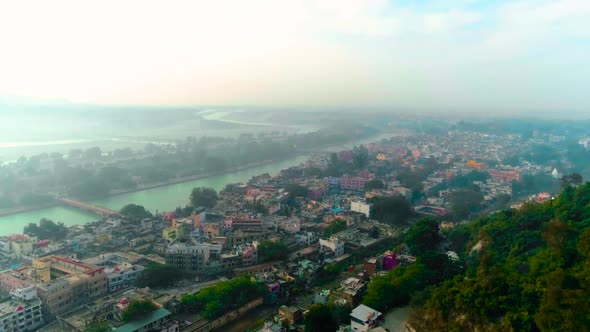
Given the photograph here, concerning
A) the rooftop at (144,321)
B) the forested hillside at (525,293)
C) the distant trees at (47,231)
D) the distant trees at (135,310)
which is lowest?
the distant trees at (47,231)

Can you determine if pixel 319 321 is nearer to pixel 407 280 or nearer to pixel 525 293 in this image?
pixel 407 280

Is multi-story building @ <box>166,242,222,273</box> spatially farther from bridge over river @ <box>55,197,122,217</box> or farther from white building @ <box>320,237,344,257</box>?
bridge over river @ <box>55,197,122,217</box>

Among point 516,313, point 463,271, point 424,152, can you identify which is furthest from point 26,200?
point 424,152

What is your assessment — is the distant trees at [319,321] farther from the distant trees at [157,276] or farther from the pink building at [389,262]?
the distant trees at [157,276]

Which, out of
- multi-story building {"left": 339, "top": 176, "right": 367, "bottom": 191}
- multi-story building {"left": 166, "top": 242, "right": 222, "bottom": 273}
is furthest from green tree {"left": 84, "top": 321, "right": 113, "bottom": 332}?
multi-story building {"left": 339, "top": 176, "right": 367, "bottom": 191}

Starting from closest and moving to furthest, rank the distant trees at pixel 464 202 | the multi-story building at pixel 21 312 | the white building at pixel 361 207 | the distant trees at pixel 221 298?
the multi-story building at pixel 21 312
the distant trees at pixel 221 298
the white building at pixel 361 207
the distant trees at pixel 464 202

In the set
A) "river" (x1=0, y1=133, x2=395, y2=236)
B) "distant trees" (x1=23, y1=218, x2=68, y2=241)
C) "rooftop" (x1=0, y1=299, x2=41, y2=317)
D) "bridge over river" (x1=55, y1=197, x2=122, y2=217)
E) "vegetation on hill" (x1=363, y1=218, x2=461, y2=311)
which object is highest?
"vegetation on hill" (x1=363, y1=218, x2=461, y2=311)

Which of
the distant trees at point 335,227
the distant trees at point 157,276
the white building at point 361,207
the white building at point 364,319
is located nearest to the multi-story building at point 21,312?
the distant trees at point 157,276
